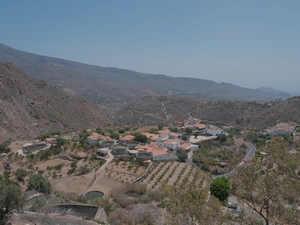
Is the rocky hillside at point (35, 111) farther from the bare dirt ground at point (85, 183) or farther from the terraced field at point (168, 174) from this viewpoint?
the terraced field at point (168, 174)

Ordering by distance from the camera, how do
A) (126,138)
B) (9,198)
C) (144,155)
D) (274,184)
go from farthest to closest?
(126,138), (144,155), (9,198), (274,184)

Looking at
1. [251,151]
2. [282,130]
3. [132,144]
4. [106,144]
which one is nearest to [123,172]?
[132,144]

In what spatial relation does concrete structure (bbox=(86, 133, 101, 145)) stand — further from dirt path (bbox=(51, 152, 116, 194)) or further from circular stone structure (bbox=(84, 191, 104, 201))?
circular stone structure (bbox=(84, 191, 104, 201))

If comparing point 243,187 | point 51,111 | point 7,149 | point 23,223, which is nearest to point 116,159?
point 7,149

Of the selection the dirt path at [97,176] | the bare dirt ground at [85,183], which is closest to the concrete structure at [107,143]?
the dirt path at [97,176]

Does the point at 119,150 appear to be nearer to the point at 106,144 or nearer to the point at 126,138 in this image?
the point at 106,144
